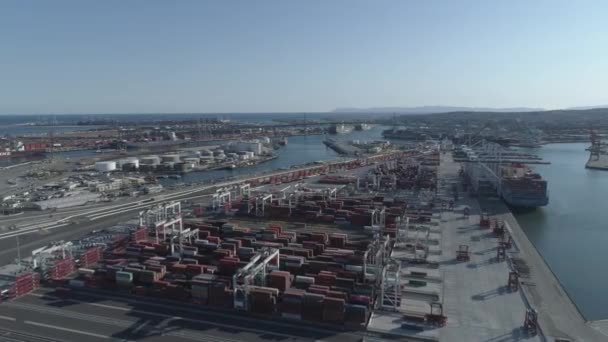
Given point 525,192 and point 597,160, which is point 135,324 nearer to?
point 525,192

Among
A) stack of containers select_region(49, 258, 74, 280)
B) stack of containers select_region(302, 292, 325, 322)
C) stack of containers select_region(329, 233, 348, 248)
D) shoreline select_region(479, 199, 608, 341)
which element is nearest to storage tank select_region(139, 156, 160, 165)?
stack of containers select_region(49, 258, 74, 280)

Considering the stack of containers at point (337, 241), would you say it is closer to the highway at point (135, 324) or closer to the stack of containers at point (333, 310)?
the stack of containers at point (333, 310)

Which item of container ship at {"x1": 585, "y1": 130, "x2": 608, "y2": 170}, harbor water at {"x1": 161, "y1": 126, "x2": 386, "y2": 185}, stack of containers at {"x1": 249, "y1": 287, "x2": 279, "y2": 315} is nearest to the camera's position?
stack of containers at {"x1": 249, "y1": 287, "x2": 279, "y2": 315}

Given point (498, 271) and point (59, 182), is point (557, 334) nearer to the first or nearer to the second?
point (498, 271)

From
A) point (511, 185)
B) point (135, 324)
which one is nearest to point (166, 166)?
point (511, 185)

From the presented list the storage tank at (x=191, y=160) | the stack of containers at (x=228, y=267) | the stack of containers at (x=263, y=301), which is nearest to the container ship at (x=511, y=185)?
the stack of containers at (x=228, y=267)

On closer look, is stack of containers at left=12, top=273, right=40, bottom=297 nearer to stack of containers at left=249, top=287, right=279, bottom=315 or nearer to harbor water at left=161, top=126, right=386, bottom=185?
stack of containers at left=249, top=287, right=279, bottom=315
